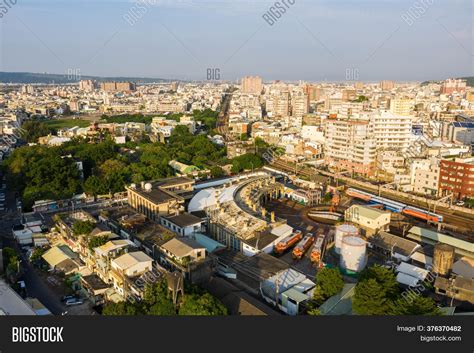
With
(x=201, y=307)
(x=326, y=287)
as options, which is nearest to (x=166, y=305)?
(x=201, y=307)

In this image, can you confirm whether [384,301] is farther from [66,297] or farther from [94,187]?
[94,187]

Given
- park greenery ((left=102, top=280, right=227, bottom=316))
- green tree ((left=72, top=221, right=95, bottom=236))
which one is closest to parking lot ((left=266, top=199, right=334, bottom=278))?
park greenery ((left=102, top=280, right=227, bottom=316))

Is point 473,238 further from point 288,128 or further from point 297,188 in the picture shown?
point 288,128

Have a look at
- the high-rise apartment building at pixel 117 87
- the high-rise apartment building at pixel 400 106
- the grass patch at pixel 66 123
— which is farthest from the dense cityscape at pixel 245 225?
the high-rise apartment building at pixel 117 87

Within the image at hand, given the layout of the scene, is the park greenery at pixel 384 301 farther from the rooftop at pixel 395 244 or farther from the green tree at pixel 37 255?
the green tree at pixel 37 255

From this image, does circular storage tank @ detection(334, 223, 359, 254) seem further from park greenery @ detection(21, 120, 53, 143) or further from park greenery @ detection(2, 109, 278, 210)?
park greenery @ detection(21, 120, 53, 143)

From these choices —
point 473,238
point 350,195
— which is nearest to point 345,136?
point 350,195
